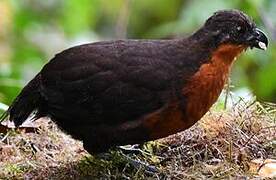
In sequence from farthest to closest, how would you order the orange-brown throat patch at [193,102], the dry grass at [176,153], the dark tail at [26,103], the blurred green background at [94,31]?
the blurred green background at [94,31] → the dark tail at [26,103] → the dry grass at [176,153] → the orange-brown throat patch at [193,102]

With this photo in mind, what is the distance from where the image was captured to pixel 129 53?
3.86 metres

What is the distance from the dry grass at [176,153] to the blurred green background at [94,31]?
114 centimetres

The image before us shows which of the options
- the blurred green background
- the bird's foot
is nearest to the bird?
the bird's foot

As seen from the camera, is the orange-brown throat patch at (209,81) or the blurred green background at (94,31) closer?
the orange-brown throat patch at (209,81)

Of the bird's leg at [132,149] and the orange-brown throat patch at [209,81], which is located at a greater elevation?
the orange-brown throat patch at [209,81]

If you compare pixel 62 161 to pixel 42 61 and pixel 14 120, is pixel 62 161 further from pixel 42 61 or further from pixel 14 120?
pixel 42 61

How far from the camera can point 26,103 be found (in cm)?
411

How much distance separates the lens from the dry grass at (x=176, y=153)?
3.84 metres

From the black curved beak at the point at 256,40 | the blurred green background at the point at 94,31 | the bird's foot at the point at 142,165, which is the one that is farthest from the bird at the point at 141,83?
the blurred green background at the point at 94,31

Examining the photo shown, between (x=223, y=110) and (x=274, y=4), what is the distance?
5.81 feet

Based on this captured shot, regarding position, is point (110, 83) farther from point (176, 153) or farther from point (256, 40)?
point (256, 40)

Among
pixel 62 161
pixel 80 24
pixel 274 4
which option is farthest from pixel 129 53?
pixel 80 24

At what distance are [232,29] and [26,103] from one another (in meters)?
1.08

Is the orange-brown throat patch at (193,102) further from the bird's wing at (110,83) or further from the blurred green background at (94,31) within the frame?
the blurred green background at (94,31)
